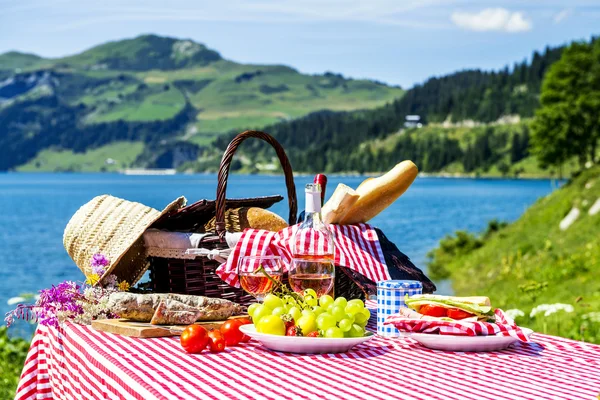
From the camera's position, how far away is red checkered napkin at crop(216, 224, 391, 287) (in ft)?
12.9

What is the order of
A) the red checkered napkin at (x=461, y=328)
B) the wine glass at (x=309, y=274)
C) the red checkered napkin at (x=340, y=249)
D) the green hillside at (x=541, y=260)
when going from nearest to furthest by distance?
the red checkered napkin at (x=461, y=328)
the wine glass at (x=309, y=274)
the red checkered napkin at (x=340, y=249)
the green hillside at (x=541, y=260)

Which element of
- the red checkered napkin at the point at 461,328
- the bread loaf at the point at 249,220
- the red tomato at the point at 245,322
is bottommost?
the red tomato at the point at 245,322

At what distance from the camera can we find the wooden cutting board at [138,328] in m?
3.50

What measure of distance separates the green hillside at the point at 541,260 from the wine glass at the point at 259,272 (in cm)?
566

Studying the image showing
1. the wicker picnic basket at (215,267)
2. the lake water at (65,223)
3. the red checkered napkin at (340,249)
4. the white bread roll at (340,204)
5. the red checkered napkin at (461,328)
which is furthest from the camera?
the lake water at (65,223)

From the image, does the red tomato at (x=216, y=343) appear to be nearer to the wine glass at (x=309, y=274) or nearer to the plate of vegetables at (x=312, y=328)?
the plate of vegetables at (x=312, y=328)

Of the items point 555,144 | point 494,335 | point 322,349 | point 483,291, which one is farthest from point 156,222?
point 555,144

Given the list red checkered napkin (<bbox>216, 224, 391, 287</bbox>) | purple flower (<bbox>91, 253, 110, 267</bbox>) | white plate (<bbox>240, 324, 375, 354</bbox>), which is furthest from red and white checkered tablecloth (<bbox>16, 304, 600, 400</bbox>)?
purple flower (<bbox>91, 253, 110, 267</bbox>)

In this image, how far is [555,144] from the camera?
5525 cm

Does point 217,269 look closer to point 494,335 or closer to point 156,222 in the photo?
point 156,222

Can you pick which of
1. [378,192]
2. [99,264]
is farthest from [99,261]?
[378,192]

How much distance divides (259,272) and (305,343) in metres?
0.58

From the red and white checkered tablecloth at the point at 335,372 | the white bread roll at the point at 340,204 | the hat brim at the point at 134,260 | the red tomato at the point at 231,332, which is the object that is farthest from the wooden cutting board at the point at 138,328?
the white bread roll at the point at 340,204

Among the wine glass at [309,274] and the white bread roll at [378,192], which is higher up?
the white bread roll at [378,192]
